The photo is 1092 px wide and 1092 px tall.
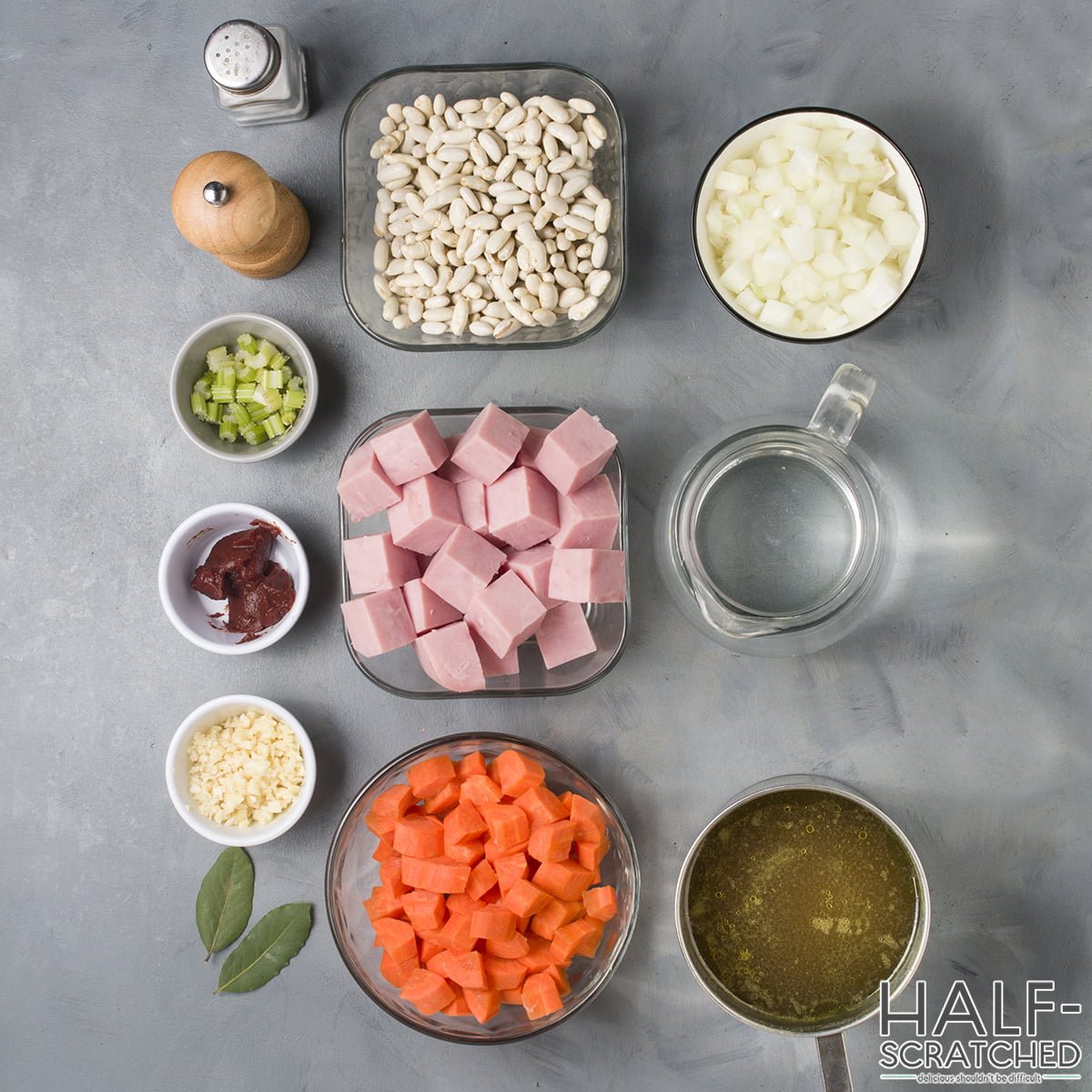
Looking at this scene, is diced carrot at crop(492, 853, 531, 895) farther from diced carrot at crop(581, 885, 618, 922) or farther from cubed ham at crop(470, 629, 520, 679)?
cubed ham at crop(470, 629, 520, 679)

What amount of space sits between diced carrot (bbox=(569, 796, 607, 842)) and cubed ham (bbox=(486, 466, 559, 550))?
440 millimetres

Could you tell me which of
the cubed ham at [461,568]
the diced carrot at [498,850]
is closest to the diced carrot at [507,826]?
the diced carrot at [498,850]

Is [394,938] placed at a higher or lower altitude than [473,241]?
lower

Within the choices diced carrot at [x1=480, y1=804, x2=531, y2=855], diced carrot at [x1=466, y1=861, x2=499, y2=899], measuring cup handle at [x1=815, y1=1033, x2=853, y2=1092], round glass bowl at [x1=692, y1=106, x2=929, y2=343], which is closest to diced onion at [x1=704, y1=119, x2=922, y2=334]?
round glass bowl at [x1=692, y1=106, x2=929, y2=343]

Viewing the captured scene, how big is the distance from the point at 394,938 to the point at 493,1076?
411 millimetres

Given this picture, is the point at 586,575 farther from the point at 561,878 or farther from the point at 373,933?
the point at 373,933

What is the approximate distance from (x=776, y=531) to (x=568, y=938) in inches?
29.4

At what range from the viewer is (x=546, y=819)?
4.60 ft

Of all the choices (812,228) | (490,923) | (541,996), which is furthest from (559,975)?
(812,228)

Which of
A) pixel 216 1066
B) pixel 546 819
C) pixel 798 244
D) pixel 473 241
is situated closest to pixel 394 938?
pixel 546 819

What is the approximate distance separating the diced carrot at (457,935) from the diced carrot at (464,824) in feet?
0.39

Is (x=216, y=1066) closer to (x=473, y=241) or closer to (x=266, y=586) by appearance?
(x=266, y=586)

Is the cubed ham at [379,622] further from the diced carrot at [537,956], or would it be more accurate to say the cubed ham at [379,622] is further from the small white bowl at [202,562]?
the diced carrot at [537,956]

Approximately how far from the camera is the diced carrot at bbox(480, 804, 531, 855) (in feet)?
4.53
